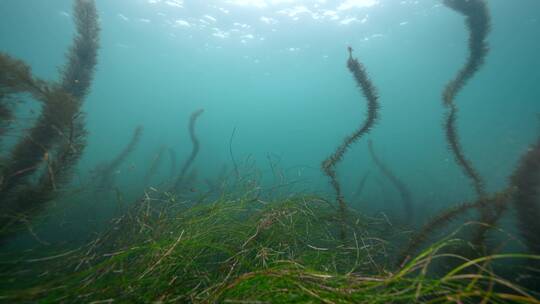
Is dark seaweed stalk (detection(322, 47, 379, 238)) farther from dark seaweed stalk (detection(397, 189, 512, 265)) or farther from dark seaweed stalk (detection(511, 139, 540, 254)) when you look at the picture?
dark seaweed stalk (detection(511, 139, 540, 254))

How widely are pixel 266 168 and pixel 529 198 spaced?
7.55m

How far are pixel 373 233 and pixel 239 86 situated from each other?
68240 mm

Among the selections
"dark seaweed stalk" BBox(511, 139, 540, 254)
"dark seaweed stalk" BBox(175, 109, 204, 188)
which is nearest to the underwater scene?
"dark seaweed stalk" BBox(511, 139, 540, 254)

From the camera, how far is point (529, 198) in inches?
117

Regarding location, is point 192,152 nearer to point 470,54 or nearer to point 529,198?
point 470,54

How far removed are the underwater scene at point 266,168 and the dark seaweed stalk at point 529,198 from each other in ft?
0.07

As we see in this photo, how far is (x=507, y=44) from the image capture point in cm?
3516

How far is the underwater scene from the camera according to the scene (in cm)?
195

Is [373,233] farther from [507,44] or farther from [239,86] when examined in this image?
[239,86]

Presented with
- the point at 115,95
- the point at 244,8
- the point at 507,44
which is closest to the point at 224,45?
the point at 244,8

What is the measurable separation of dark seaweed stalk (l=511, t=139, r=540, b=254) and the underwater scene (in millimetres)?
20

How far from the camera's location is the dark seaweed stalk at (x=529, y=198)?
2.85 m

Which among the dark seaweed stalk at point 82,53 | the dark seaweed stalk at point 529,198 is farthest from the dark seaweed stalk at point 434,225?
the dark seaweed stalk at point 82,53

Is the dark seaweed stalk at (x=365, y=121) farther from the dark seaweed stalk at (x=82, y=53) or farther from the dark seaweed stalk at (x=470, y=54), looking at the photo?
the dark seaweed stalk at (x=82, y=53)
